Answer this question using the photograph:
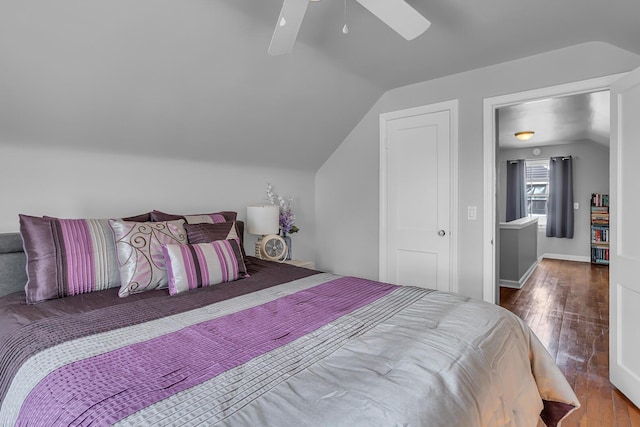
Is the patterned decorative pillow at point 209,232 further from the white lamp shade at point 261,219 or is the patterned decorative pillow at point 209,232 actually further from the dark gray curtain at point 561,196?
the dark gray curtain at point 561,196

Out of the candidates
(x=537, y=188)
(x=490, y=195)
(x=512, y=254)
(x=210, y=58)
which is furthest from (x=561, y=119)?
(x=210, y=58)

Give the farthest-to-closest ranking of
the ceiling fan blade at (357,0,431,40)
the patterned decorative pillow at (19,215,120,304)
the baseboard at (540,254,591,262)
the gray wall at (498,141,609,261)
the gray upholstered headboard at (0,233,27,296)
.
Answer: the baseboard at (540,254,591,262)
the gray wall at (498,141,609,261)
the gray upholstered headboard at (0,233,27,296)
the patterned decorative pillow at (19,215,120,304)
the ceiling fan blade at (357,0,431,40)

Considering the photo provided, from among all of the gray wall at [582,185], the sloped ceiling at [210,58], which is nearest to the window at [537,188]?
the gray wall at [582,185]

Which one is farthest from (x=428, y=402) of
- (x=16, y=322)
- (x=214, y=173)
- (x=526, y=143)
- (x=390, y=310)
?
(x=526, y=143)

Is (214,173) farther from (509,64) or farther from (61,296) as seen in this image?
(509,64)

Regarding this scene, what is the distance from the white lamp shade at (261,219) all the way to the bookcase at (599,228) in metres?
6.42

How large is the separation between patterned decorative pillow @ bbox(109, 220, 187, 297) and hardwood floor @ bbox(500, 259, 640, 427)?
238 cm

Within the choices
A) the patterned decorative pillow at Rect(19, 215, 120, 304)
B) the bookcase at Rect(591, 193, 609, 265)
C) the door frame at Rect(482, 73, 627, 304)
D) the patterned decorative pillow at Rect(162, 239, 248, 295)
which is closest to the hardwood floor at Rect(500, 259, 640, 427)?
the bookcase at Rect(591, 193, 609, 265)

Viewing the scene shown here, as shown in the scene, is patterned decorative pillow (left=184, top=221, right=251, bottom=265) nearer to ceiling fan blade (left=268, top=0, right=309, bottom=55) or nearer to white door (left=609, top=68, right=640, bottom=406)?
ceiling fan blade (left=268, top=0, right=309, bottom=55)

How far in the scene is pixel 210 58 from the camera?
2244 millimetres

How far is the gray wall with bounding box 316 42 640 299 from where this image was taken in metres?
2.54

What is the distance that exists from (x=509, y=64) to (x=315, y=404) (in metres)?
2.98

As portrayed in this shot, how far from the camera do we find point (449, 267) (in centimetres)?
313

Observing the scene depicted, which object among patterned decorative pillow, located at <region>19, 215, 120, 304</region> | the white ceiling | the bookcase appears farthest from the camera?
the bookcase
